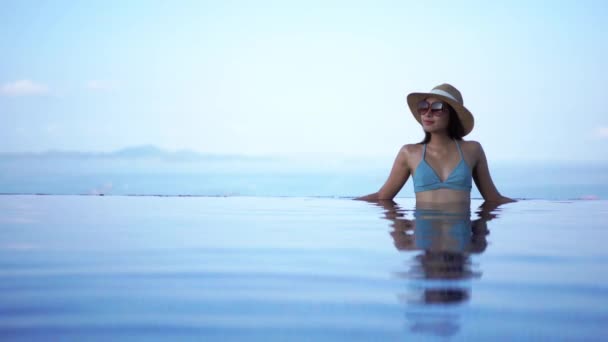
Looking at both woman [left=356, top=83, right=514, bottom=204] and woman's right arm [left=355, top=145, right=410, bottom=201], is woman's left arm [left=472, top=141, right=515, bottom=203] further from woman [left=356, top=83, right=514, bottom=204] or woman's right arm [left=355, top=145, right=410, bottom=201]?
woman's right arm [left=355, top=145, right=410, bottom=201]

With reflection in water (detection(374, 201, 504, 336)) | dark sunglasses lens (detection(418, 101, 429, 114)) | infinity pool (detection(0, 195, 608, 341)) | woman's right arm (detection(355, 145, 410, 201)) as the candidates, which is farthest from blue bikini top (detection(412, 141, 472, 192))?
infinity pool (detection(0, 195, 608, 341))

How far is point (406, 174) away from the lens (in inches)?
246

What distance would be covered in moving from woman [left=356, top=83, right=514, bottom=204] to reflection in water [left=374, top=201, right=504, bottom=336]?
188 centimetres

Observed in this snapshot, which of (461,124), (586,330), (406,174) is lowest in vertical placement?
(586,330)

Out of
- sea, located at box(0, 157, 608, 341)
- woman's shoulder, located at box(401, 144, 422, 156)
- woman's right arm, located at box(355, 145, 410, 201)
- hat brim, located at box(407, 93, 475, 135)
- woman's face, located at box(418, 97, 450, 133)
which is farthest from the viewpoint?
woman's right arm, located at box(355, 145, 410, 201)

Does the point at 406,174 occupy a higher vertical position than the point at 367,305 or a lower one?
higher

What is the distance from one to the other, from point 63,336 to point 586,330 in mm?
967

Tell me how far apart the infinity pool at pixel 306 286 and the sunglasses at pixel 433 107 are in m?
2.58

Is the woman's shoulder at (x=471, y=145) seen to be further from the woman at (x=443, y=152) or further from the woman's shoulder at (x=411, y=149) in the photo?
the woman's shoulder at (x=411, y=149)

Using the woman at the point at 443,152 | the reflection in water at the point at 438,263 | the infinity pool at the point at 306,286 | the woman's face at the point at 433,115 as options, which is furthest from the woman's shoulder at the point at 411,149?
the infinity pool at the point at 306,286

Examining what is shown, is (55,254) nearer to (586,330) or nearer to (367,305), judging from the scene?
(367,305)

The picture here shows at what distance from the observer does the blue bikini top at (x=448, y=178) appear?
227 inches

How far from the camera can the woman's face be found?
5.82 metres

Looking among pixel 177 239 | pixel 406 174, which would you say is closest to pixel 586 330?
pixel 177 239
